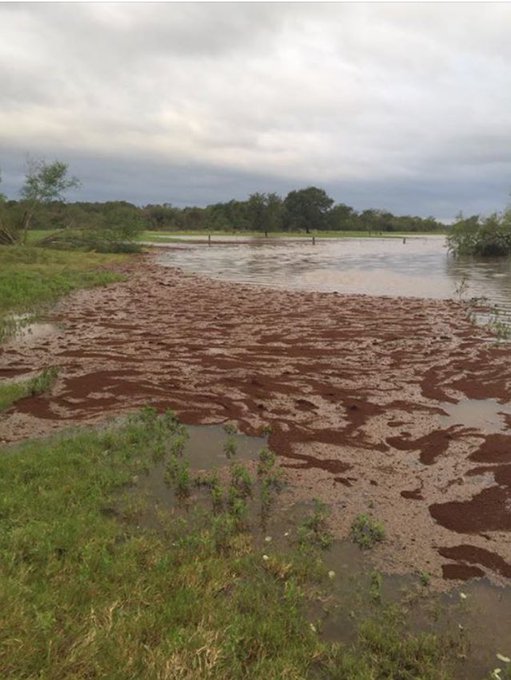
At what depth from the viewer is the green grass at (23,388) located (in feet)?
25.1

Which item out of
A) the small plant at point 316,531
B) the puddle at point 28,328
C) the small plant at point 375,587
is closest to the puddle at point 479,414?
the small plant at point 316,531

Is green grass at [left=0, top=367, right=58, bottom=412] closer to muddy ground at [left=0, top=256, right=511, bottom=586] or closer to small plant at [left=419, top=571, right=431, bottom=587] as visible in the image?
muddy ground at [left=0, top=256, right=511, bottom=586]

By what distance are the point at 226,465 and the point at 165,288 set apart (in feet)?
61.9

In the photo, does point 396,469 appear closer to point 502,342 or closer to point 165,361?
point 165,361

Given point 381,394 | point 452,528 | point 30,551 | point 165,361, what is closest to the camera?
point 30,551

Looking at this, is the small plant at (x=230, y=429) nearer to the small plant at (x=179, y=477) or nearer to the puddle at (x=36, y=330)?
the small plant at (x=179, y=477)

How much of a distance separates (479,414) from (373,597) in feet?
15.2

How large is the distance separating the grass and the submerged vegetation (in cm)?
3403

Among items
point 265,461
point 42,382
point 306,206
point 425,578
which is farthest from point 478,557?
point 306,206

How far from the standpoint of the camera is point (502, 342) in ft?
40.5

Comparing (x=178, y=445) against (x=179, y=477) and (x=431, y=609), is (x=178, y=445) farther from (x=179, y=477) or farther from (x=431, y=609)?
(x=431, y=609)

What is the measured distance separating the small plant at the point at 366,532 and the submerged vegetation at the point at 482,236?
49138 mm

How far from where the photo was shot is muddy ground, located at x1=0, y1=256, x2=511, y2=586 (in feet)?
16.1

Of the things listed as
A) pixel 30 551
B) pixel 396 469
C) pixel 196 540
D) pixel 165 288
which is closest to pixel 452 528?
pixel 396 469
